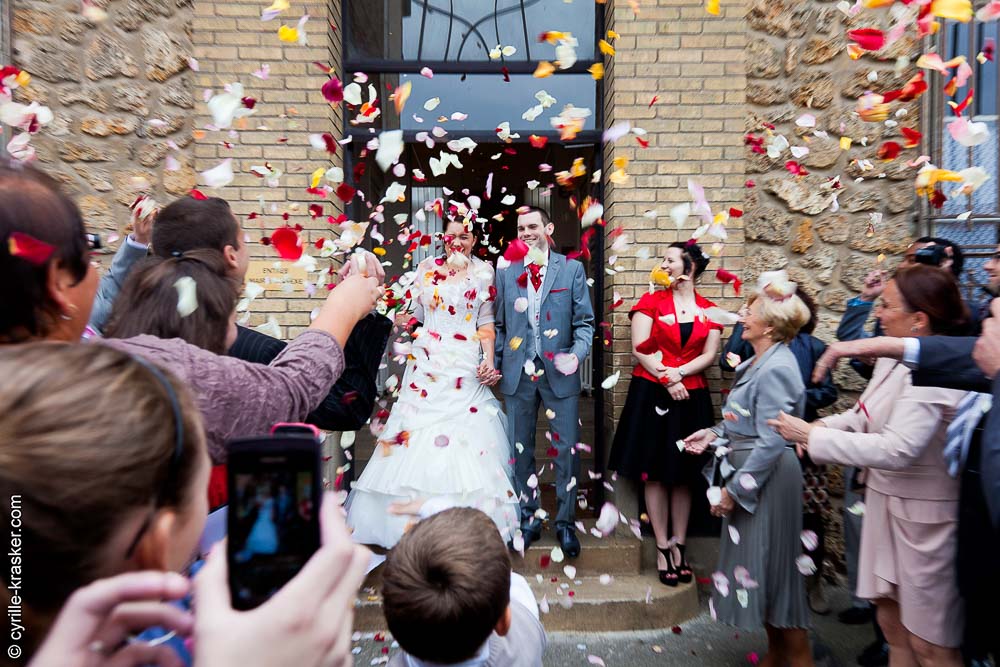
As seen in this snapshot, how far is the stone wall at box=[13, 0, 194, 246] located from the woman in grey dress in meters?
3.82

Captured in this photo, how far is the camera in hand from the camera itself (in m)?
3.52

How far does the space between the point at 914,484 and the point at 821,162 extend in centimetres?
260

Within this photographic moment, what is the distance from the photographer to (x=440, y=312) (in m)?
4.71

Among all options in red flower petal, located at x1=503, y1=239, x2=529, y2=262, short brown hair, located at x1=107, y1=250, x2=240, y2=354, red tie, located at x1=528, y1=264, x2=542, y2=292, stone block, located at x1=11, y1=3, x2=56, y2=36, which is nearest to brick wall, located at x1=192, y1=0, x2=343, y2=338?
stone block, located at x1=11, y1=3, x2=56, y2=36

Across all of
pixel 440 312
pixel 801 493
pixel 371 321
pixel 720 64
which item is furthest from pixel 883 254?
pixel 371 321

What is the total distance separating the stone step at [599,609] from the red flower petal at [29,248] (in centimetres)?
324

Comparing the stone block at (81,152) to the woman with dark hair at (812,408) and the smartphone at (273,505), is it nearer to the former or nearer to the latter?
the woman with dark hair at (812,408)

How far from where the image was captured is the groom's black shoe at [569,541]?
4141 mm

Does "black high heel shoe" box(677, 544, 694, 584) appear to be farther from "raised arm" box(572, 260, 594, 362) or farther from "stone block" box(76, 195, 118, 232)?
"stone block" box(76, 195, 118, 232)

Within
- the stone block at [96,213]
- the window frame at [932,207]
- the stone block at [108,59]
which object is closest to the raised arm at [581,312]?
the window frame at [932,207]

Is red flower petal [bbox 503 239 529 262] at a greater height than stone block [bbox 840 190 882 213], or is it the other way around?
stone block [bbox 840 190 882 213]

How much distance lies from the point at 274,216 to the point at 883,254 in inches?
165

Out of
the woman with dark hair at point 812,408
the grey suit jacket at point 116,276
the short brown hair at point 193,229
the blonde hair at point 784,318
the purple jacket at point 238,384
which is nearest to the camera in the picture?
the purple jacket at point 238,384

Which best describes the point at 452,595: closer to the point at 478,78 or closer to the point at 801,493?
the point at 801,493
